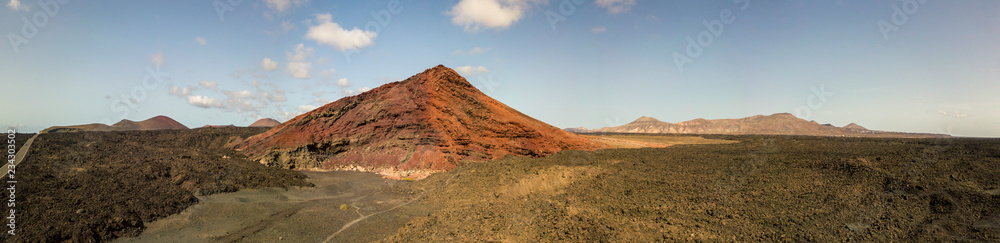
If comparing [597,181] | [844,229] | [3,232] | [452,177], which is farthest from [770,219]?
[3,232]

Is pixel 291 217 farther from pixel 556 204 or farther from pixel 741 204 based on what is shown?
pixel 741 204

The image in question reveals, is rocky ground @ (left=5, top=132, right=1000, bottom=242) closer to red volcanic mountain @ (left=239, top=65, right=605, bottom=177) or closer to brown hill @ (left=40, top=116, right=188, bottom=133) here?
red volcanic mountain @ (left=239, top=65, right=605, bottom=177)

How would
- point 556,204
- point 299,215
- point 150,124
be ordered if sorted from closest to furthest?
A: 1. point 556,204
2. point 299,215
3. point 150,124

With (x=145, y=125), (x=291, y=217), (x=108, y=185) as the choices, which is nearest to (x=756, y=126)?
(x=291, y=217)

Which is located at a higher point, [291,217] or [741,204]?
[741,204]

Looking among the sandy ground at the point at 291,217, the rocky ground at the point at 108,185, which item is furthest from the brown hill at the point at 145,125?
the sandy ground at the point at 291,217
